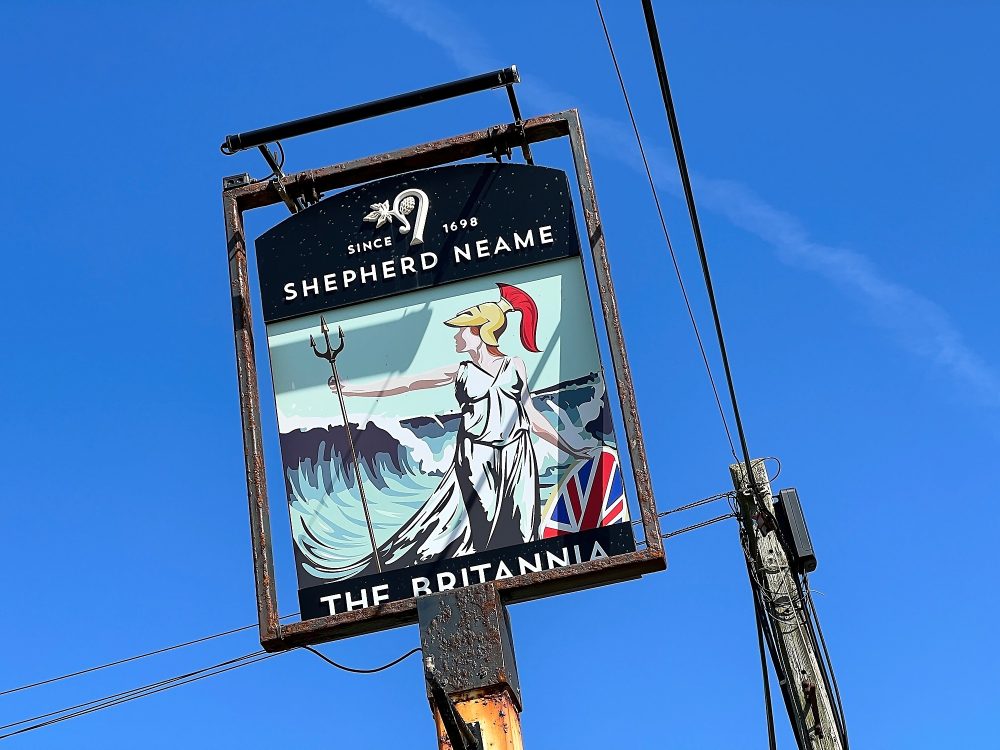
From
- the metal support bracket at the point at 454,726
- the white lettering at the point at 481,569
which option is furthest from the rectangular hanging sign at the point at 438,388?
the metal support bracket at the point at 454,726

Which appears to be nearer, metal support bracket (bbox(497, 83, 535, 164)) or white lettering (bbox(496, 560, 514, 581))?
white lettering (bbox(496, 560, 514, 581))

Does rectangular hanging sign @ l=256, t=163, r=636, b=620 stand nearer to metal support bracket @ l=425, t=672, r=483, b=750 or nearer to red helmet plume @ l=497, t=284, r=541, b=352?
red helmet plume @ l=497, t=284, r=541, b=352

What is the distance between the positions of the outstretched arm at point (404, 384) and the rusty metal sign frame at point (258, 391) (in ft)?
1.54

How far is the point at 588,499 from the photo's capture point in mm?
6098

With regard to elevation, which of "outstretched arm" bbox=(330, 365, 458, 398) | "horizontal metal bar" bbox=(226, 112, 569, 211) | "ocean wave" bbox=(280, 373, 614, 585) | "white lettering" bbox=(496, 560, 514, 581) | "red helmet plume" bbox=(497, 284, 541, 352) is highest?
"horizontal metal bar" bbox=(226, 112, 569, 211)

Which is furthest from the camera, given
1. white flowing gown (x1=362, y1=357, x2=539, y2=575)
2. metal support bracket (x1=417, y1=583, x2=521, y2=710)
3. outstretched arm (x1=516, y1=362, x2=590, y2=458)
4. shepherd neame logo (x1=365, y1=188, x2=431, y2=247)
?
shepherd neame logo (x1=365, y1=188, x2=431, y2=247)

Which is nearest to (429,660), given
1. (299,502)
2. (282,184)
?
(299,502)

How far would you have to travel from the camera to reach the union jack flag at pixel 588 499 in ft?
19.8

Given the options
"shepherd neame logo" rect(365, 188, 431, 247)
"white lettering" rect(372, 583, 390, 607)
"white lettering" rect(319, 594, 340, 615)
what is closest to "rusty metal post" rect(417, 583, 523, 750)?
"white lettering" rect(372, 583, 390, 607)

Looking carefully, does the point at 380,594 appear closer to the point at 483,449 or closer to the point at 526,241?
the point at 483,449

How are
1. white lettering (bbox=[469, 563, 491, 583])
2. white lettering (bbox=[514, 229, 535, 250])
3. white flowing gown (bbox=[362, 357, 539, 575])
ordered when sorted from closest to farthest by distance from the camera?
white lettering (bbox=[469, 563, 491, 583]), white flowing gown (bbox=[362, 357, 539, 575]), white lettering (bbox=[514, 229, 535, 250])

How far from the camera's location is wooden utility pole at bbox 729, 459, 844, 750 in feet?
30.3

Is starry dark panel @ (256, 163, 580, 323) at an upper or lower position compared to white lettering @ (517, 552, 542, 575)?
upper

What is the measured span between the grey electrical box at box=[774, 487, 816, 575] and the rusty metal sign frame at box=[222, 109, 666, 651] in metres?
4.01
